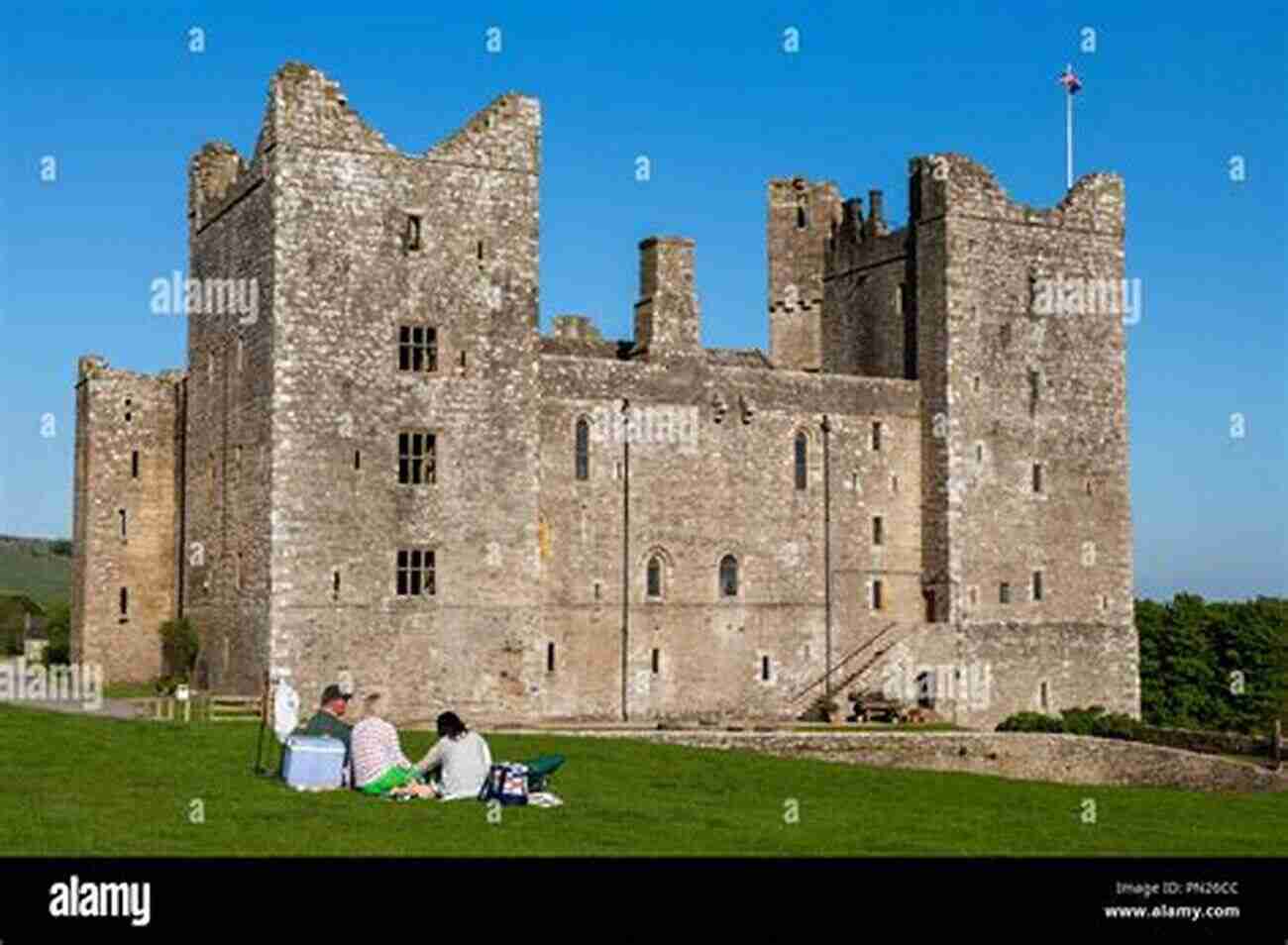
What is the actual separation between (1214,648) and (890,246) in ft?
82.6

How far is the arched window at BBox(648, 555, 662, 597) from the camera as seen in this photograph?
Answer: 50.5 m

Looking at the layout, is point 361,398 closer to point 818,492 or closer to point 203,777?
point 818,492

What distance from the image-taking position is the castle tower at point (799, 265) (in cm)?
6009

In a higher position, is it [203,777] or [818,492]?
[818,492]

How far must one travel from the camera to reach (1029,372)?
5497cm

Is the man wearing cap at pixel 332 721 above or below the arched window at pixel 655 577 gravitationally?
below

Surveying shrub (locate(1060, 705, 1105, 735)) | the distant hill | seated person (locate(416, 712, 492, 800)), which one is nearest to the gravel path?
seated person (locate(416, 712, 492, 800))

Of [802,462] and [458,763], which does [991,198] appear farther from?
[458,763]

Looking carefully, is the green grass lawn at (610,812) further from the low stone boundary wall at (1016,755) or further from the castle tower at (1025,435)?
the castle tower at (1025,435)

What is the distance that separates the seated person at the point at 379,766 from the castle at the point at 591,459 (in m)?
18.4

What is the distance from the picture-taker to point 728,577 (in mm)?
51625
